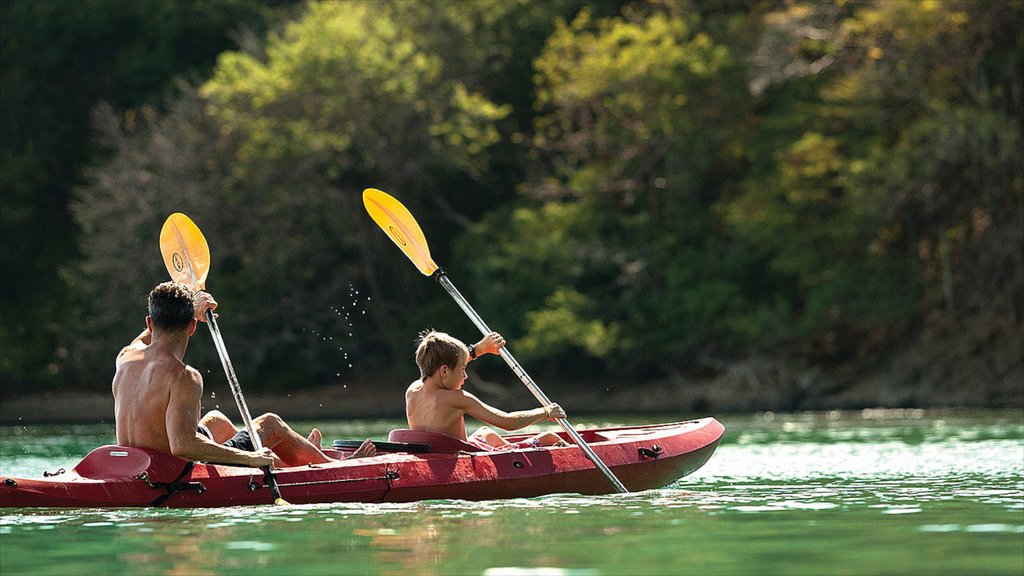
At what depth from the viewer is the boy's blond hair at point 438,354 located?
10.2 meters

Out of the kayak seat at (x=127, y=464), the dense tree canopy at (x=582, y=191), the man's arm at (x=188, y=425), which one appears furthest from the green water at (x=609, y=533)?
the dense tree canopy at (x=582, y=191)

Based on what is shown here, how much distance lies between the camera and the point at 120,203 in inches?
1156

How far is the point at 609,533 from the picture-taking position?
7.87 meters

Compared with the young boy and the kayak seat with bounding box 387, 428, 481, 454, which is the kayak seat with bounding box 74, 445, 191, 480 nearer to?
the kayak seat with bounding box 387, 428, 481, 454

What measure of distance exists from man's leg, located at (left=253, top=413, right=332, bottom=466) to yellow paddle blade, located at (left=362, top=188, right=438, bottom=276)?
2.43m

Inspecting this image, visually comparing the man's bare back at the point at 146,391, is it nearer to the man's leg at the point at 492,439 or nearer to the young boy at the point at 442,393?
the young boy at the point at 442,393

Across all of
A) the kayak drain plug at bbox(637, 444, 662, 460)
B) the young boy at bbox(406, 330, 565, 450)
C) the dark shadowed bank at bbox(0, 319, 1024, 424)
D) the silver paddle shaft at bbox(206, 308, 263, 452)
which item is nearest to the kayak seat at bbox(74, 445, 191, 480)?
the silver paddle shaft at bbox(206, 308, 263, 452)

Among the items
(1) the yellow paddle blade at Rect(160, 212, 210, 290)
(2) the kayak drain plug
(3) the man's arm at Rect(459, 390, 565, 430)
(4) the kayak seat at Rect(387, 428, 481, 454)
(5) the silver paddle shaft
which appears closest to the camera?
(5) the silver paddle shaft

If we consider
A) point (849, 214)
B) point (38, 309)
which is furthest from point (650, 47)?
point (38, 309)

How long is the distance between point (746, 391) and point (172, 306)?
19.6 m

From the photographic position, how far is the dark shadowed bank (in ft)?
84.2

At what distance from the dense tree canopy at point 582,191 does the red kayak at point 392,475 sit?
15531 millimetres

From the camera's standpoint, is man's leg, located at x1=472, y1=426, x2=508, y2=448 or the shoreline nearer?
man's leg, located at x1=472, y1=426, x2=508, y2=448

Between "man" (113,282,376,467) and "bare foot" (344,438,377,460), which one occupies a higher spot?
"man" (113,282,376,467)
